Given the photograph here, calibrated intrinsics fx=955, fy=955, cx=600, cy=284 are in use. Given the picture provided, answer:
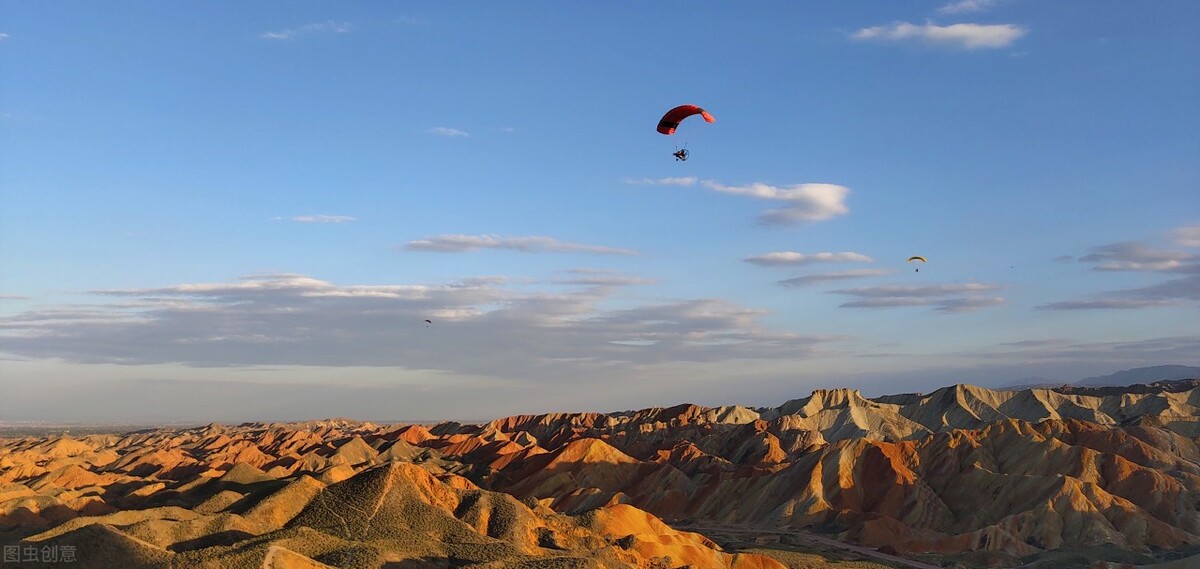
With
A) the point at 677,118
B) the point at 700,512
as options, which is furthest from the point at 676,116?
the point at 700,512

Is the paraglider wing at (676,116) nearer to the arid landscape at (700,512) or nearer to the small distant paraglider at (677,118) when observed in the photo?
the small distant paraglider at (677,118)

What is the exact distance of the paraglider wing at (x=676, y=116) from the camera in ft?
276

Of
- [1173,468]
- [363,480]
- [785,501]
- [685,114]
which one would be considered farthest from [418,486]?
[1173,468]

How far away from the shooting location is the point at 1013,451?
182m

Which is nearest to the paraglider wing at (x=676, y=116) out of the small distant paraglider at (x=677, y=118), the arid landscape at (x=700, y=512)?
the small distant paraglider at (x=677, y=118)

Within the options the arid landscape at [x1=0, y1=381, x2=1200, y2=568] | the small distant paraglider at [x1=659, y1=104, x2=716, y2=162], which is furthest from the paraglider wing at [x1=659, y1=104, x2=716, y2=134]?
the arid landscape at [x1=0, y1=381, x2=1200, y2=568]

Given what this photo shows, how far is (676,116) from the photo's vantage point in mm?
87750

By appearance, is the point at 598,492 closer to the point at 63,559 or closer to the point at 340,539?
the point at 340,539

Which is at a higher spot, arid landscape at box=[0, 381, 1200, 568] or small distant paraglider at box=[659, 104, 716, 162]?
small distant paraglider at box=[659, 104, 716, 162]

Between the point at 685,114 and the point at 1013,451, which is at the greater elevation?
the point at 685,114

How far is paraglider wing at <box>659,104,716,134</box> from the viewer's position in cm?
8425

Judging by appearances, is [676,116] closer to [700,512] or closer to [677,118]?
[677,118]

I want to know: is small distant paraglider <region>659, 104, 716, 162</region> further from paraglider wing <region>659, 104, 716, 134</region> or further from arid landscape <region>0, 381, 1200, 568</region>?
arid landscape <region>0, 381, 1200, 568</region>

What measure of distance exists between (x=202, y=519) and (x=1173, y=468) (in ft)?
531
